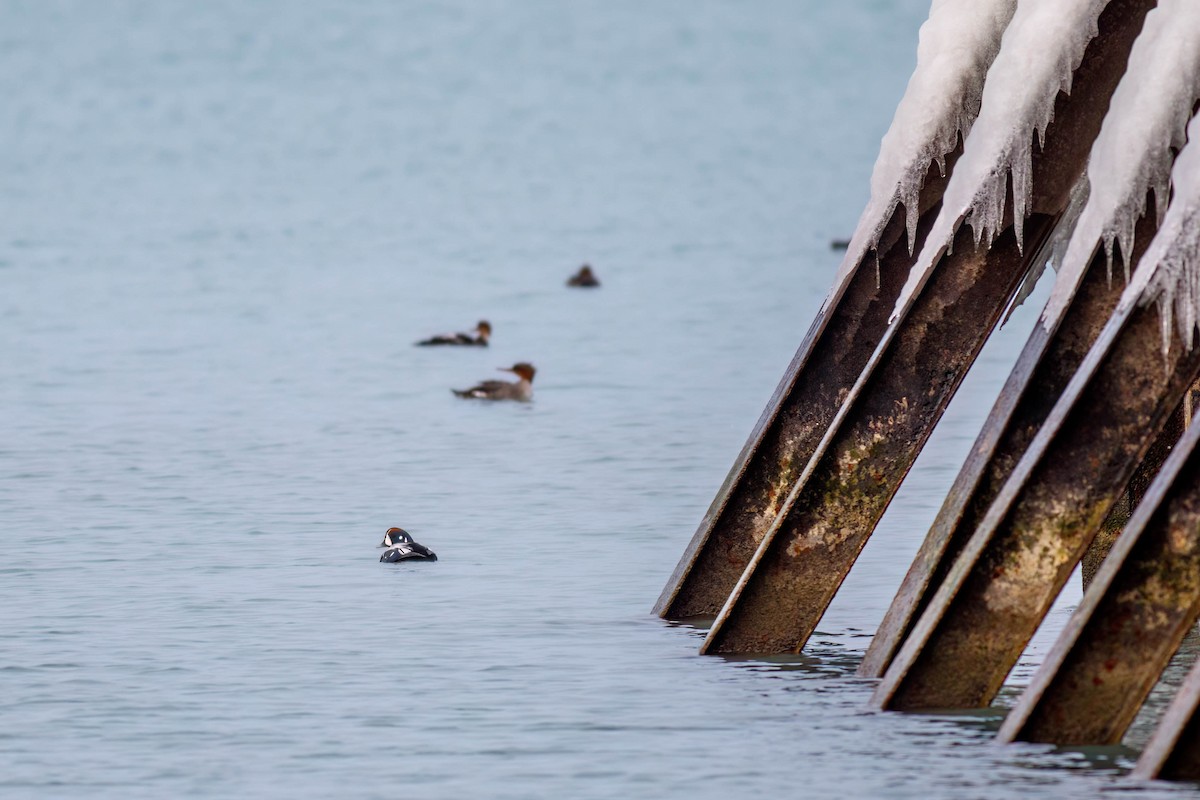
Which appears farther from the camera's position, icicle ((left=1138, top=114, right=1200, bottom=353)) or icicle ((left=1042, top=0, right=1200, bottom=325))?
icicle ((left=1042, top=0, right=1200, bottom=325))

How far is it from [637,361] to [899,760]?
1565 centimetres

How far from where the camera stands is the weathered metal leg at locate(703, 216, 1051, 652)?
10.4m

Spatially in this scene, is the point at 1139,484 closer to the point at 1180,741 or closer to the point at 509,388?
the point at 1180,741

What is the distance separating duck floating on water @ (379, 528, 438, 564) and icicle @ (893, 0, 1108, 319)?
4.29 metres

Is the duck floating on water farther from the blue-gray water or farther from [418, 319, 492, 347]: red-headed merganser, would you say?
[418, 319, 492, 347]: red-headed merganser

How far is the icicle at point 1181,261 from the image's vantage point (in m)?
8.90

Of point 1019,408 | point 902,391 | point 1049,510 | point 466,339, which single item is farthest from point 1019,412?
point 466,339

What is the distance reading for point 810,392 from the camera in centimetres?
1124

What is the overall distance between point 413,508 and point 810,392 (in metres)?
5.32

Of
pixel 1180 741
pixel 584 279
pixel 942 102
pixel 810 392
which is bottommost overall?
pixel 1180 741

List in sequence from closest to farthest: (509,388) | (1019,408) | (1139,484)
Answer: (1019,408)
(1139,484)
(509,388)

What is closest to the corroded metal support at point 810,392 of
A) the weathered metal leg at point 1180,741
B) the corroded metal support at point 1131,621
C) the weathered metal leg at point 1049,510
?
the weathered metal leg at point 1049,510

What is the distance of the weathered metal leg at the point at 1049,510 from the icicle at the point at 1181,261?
93 mm

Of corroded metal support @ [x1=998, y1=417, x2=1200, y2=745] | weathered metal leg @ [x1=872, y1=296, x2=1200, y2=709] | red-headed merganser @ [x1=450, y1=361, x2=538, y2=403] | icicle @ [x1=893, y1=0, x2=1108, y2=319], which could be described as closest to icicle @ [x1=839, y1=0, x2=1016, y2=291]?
icicle @ [x1=893, y1=0, x2=1108, y2=319]
